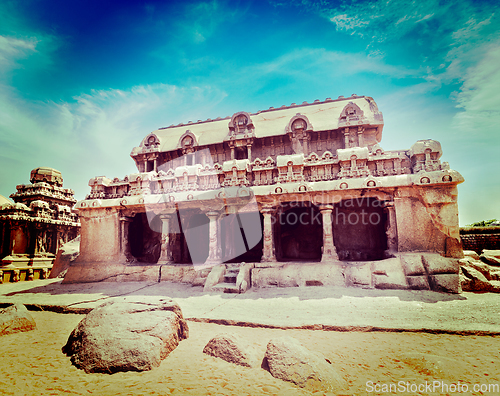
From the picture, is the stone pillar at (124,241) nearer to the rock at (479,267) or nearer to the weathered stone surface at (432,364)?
the weathered stone surface at (432,364)

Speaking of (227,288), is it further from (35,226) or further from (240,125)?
(35,226)

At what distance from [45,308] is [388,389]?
8308mm

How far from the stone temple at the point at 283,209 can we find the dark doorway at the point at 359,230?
0.15 feet

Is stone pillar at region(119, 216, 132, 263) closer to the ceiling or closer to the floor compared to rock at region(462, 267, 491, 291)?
closer to the ceiling

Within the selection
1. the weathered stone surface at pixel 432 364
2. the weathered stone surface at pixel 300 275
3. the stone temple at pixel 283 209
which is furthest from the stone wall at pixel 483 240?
the weathered stone surface at pixel 432 364

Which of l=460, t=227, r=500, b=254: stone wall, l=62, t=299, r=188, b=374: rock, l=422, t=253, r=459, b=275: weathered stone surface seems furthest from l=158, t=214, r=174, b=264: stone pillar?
l=460, t=227, r=500, b=254: stone wall

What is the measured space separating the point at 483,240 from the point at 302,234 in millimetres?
11954

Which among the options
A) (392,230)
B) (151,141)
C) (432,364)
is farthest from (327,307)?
(151,141)

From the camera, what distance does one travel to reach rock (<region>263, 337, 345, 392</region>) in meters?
3.22

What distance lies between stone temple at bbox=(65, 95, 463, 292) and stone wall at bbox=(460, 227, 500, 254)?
9084 millimetres

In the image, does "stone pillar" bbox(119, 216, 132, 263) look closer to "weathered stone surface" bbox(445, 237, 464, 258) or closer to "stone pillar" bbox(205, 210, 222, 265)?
"stone pillar" bbox(205, 210, 222, 265)

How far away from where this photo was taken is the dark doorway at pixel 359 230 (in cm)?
1180

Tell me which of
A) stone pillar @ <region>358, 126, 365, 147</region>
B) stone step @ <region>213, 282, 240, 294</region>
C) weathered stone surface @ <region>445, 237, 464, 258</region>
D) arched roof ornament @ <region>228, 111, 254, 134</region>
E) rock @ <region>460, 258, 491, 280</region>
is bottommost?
stone step @ <region>213, 282, 240, 294</region>

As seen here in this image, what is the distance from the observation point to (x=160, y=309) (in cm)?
484
